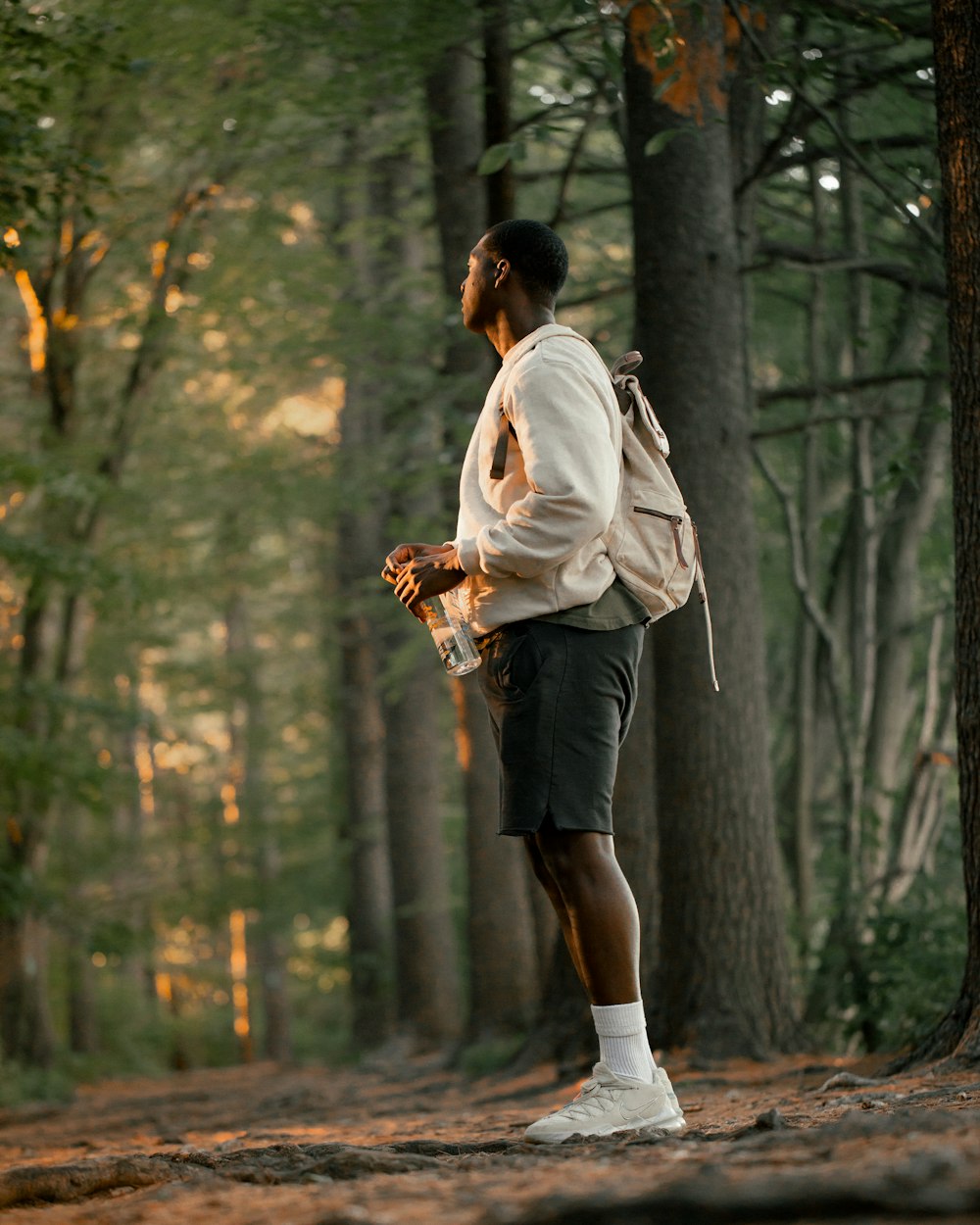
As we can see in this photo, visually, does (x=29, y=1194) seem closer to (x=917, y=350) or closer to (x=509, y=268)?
(x=509, y=268)

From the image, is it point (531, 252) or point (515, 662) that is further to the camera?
point (531, 252)

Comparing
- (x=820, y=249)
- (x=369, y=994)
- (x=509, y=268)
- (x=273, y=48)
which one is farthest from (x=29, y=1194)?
(x=369, y=994)

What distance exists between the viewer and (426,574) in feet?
14.1

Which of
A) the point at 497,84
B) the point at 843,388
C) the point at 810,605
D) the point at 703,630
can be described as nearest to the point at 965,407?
the point at 703,630

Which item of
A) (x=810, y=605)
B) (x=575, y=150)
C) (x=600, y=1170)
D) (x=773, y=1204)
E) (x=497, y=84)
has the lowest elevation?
(x=600, y=1170)

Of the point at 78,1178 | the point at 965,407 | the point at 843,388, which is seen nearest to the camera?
the point at 78,1178

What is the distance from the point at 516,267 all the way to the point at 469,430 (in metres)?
6.85

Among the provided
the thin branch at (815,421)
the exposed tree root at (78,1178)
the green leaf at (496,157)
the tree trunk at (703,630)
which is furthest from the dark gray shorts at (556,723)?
the thin branch at (815,421)

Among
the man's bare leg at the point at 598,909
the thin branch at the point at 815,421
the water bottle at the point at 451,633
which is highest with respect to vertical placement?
the thin branch at the point at 815,421

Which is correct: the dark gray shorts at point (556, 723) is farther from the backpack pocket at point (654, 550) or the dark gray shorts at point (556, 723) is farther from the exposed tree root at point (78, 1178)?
the exposed tree root at point (78, 1178)

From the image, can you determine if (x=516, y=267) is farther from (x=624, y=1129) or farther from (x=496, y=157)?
(x=496, y=157)

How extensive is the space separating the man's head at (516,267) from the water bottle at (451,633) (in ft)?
2.89

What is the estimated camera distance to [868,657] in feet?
34.9

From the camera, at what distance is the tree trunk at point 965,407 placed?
5418 millimetres
